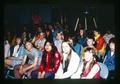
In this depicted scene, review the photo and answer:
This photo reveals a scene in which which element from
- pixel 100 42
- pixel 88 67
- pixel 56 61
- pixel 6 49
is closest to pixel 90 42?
pixel 100 42

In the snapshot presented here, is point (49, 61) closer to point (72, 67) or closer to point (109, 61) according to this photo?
point (72, 67)

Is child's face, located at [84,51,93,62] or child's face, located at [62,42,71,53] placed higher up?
child's face, located at [62,42,71,53]

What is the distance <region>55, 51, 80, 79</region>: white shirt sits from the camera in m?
3.47

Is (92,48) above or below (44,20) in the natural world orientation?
below

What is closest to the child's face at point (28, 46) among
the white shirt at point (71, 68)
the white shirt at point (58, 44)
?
the white shirt at point (58, 44)

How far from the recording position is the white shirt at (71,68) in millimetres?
3467

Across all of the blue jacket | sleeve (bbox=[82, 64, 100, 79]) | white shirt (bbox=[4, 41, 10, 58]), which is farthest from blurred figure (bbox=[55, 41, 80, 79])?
white shirt (bbox=[4, 41, 10, 58])

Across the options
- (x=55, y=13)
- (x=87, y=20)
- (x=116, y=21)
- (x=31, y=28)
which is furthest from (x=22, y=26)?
(x=116, y=21)

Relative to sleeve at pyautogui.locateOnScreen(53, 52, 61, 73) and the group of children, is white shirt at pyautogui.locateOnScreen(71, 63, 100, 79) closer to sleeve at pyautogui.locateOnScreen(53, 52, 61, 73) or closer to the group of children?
the group of children

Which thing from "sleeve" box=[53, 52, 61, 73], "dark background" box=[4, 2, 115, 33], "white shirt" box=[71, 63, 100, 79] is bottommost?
"white shirt" box=[71, 63, 100, 79]

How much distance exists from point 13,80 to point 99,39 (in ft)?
3.22

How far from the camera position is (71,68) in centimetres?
348

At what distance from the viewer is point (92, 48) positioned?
3.48 m

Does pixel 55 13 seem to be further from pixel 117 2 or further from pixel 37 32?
pixel 117 2
